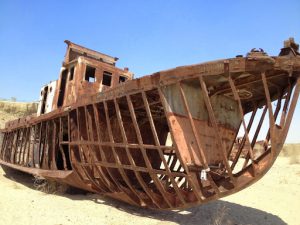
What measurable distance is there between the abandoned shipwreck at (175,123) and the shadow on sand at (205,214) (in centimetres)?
34

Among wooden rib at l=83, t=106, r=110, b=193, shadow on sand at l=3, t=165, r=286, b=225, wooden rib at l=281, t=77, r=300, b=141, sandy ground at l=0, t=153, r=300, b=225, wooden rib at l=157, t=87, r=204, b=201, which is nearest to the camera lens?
wooden rib at l=281, t=77, r=300, b=141

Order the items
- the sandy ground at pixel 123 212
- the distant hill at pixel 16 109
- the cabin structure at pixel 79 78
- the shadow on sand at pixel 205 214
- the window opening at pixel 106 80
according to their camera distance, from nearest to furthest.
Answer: the sandy ground at pixel 123 212
the shadow on sand at pixel 205 214
the cabin structure at pixel 79 78
the window opening at pixel 106 80
the distant hill at pixel 16 109

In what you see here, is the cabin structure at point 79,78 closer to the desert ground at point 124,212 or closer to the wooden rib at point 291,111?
the desert ground at point 124,212

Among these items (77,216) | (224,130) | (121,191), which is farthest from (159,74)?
(77,216)

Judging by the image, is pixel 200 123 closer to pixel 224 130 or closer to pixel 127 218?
pixel 224 130

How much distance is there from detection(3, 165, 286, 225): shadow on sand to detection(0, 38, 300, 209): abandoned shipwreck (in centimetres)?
34

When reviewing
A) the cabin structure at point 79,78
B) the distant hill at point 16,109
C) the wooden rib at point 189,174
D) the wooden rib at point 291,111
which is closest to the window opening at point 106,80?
the cabin structure at point 79,78

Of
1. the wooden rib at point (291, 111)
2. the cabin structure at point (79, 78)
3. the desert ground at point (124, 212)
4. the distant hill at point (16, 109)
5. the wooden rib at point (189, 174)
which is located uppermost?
the distant hill at point (16, 109)

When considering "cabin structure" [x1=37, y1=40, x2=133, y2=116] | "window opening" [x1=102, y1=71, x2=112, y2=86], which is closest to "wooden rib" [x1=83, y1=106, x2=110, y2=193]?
"cabin structure" [x1=37, y1=40, x2=133, y2=116]

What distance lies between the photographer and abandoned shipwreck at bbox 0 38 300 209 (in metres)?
4.95

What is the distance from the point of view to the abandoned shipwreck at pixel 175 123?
4949 millimetres

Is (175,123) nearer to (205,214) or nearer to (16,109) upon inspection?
(205,214)

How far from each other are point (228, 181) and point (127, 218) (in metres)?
2.26

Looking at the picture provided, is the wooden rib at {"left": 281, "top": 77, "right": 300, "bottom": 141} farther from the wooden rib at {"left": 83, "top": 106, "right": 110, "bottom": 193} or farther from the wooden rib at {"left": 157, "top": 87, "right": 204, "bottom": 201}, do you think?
the wooden rib at {"left": 83, "top": 106, "right": 110, "bottom": 193}
